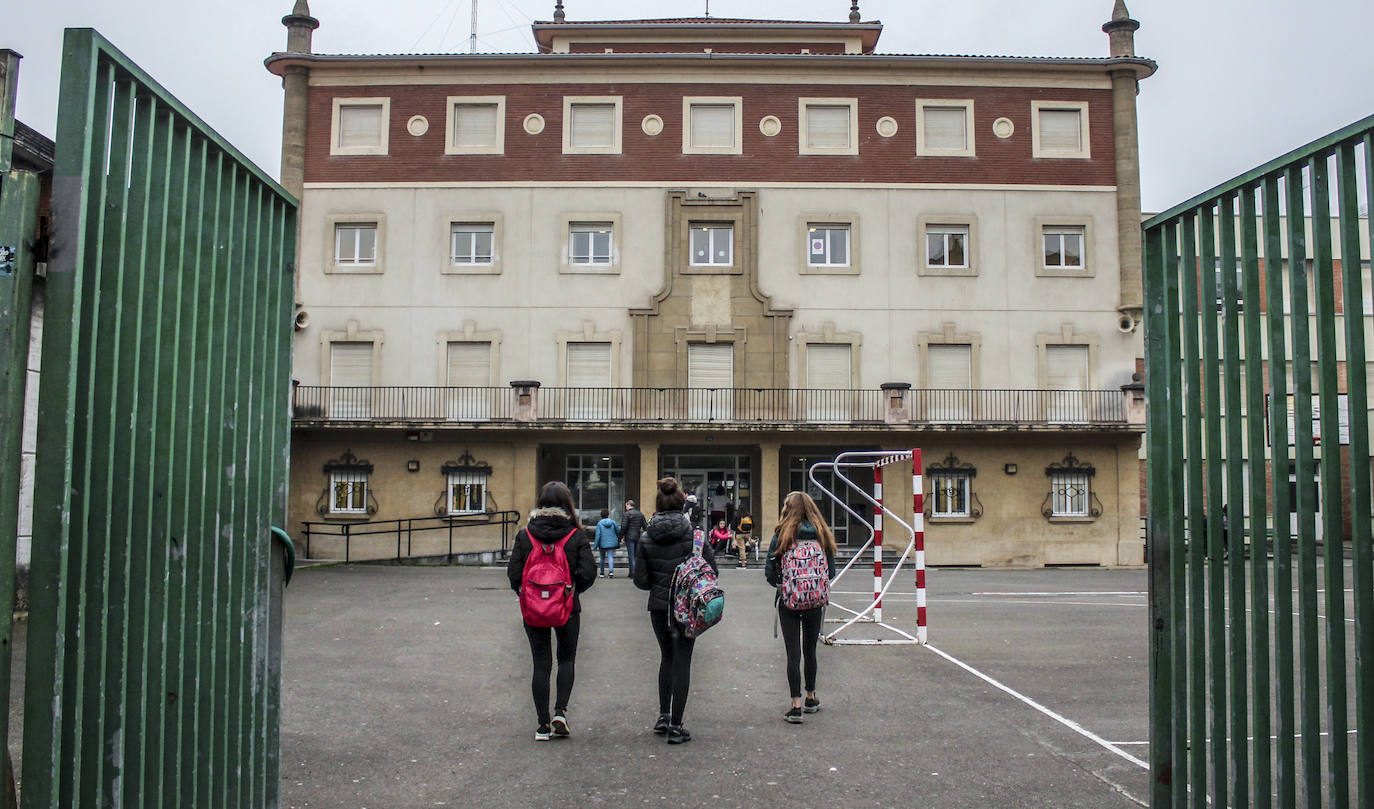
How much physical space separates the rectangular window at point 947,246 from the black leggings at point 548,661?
2539cm

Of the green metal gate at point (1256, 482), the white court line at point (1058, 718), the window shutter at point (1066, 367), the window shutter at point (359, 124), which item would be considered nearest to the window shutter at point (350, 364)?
the window shutter at point (359, 124)

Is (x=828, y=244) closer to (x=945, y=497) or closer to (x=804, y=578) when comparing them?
(x=945, y=497)

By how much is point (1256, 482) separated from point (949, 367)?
90.3ft

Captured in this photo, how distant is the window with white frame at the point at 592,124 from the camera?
A: 1224 inches

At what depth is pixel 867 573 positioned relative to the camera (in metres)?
24.0

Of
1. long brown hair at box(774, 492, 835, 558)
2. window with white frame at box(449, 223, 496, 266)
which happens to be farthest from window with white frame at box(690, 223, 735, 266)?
long brown hair at box(774, 492, 835, 558)

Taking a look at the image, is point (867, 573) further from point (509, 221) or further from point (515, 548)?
point (515, 548)

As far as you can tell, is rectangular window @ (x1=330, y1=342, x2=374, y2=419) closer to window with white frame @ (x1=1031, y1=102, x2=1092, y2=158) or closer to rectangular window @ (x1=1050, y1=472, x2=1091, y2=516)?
rectangular window @ (x1=1050, y1=472, x2=1091, y2=516)

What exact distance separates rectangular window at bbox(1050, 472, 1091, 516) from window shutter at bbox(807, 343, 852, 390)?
6.33 m

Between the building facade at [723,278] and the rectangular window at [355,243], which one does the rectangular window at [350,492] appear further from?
the rectangular window at [355,243]

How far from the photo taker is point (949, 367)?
99.9 ft

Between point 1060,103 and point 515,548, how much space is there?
28.4 metres

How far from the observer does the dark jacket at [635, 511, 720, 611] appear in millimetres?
7215

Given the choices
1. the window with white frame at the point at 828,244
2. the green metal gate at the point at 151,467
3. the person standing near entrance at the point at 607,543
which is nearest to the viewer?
the green metal gate at the point at 151,467
